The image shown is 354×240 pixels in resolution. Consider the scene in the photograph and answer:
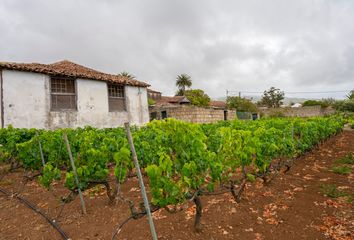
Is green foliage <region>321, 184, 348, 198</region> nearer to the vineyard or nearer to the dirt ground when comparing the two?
the dirt ground

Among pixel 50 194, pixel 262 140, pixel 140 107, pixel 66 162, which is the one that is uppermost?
pixel 140 107

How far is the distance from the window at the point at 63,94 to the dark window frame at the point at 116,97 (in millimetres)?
2266

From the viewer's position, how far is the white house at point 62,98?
35.7ft

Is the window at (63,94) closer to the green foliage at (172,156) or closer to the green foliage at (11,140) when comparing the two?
the green foliage at (11,140)

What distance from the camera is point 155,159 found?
15.6 ft

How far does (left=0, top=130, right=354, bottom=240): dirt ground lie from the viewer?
142 inches

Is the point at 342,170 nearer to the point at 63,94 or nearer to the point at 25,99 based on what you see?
the point at 63,94

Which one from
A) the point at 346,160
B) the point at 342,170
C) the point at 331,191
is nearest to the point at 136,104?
Answer: the point at 346,160

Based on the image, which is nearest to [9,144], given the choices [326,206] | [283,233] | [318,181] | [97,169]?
[97,169]

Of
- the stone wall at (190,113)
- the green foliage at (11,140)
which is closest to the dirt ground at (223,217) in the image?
the green foliage at (11,140)

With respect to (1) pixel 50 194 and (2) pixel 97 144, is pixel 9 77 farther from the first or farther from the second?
(2) pixel 97 144

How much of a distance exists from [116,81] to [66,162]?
31.4 ft

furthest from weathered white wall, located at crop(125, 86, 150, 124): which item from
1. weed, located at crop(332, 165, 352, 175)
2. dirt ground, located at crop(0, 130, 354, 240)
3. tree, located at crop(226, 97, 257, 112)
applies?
tree, located at crop(226, 97, 257, 112)

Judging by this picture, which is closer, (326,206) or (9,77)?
(326,206)
